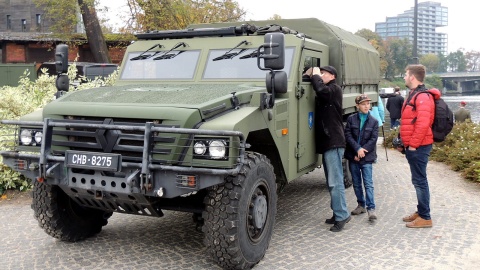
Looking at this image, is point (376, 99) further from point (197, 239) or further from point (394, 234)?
point (197, 239)

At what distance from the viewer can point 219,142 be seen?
4273 mm

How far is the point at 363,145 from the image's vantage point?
6527 millimetres

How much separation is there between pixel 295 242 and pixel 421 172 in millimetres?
1737

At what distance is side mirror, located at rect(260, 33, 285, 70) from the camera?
4809 millimetres

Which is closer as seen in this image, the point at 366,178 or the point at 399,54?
the point at 366,178

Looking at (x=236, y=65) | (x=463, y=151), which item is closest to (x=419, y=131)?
(x=236, y=65)

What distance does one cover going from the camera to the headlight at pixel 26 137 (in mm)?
4996

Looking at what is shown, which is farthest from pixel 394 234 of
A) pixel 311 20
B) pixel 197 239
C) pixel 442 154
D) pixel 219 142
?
pixel 442 154

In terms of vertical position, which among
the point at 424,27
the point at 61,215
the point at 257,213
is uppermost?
the point at 424,27

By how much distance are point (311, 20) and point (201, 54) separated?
229 centimetres

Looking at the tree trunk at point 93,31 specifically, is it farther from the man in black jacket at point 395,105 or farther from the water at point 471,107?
the water at point 471,107

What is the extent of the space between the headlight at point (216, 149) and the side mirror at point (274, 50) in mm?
1039

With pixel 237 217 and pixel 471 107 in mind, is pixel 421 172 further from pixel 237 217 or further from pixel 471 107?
pixel 471 107

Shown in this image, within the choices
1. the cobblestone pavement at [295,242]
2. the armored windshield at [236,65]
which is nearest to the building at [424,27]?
the cobblestone pavement at [295,242]
